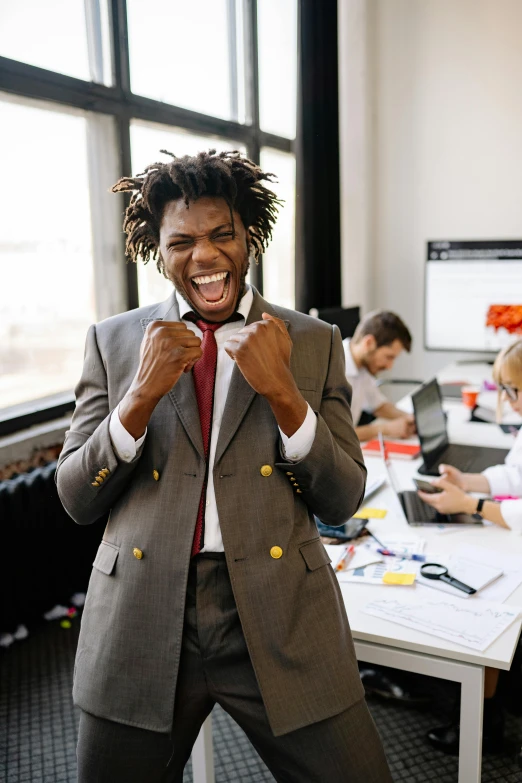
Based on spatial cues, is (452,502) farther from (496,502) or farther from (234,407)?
(234,407)

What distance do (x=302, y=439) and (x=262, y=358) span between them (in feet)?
0.46

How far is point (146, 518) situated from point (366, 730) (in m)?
0.49

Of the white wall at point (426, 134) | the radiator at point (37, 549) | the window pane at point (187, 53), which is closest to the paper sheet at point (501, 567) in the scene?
the radiator at point (37, 549)

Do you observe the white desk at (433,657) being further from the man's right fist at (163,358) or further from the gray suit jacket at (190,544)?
the man's right fist at (163,358)

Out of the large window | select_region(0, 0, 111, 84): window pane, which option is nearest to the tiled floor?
the large window

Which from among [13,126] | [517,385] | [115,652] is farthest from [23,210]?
[115,652]

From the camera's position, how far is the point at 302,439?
1069 millimetres

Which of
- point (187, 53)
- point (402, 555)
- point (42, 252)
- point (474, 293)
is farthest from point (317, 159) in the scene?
point (402, 555)

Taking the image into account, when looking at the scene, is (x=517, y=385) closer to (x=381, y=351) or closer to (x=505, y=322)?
(x=381, y=351)

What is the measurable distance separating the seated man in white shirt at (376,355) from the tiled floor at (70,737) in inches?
42.4

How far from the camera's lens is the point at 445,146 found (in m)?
4.62

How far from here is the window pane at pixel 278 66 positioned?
4246mm

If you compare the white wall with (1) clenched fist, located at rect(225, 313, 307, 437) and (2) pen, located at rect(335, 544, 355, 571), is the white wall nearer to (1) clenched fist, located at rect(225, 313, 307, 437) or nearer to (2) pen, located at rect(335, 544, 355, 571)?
(2) pen, located at rect(335, 544, 355, 571)

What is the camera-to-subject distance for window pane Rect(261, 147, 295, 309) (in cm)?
447
